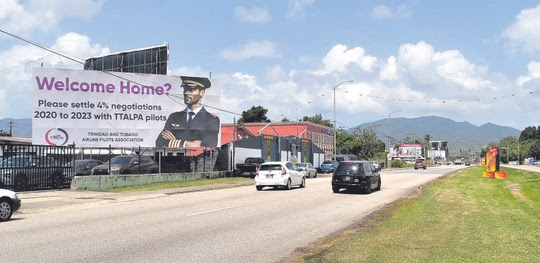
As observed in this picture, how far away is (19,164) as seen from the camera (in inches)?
924

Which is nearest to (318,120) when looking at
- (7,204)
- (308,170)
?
(308,170)

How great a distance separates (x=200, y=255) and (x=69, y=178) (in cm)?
1926

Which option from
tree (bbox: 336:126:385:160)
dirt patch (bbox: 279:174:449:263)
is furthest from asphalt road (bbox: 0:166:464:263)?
tree (bbox: 336:126:385:160)


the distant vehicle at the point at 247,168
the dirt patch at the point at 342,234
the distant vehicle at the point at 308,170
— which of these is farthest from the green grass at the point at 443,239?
the distant vehicle at the point at 308,170

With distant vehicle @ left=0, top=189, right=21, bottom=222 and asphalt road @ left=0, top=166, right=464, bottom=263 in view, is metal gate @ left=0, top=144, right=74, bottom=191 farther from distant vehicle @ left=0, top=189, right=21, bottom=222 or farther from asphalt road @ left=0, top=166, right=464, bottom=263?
distant vehicle @ left=0, top=189, right=21, bottom=222

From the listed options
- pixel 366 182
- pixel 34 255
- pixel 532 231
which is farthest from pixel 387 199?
pixel 34 255

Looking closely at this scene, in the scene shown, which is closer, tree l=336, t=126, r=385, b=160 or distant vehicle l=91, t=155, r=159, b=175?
distant vehicle l=91, t=155, r=159, b=175

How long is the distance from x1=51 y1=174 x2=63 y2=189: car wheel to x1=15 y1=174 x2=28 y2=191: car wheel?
157 centimetres

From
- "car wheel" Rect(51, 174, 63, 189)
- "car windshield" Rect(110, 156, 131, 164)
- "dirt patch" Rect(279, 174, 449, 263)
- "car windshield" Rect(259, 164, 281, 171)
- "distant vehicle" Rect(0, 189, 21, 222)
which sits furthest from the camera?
"car windshield" Rect(110, 156, 131, 164)

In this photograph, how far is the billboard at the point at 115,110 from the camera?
3156cm

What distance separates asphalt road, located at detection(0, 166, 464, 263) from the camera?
922 cm

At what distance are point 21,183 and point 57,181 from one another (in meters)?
2.13

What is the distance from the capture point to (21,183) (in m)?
23.6

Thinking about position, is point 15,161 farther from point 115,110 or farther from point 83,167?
point 115,110
